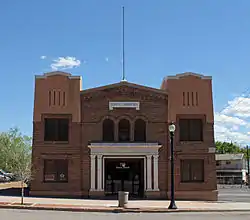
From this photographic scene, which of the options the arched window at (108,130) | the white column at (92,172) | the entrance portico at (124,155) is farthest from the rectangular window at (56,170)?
the arched window at (108,130)

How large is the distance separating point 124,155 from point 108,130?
2429mm

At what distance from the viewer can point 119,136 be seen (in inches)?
1339

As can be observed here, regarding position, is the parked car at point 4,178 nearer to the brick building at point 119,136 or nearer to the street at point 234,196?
the brick building at point 119,136

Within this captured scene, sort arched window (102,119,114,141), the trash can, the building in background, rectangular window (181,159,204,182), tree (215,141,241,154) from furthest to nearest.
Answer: tree (215,141,241,154)
the building in background
arched window (102,119,114,141)
rectangular window (181,159,204,182)
the trash can

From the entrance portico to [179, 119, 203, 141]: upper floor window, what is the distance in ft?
8.16

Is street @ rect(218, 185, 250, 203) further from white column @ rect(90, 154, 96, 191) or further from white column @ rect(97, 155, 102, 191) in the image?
white column @ rect(90, 154, 96, 191)

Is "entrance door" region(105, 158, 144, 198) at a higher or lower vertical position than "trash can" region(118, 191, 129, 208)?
higher

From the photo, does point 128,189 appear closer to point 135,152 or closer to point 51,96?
point 135,152

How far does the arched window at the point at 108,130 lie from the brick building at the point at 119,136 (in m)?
0.08

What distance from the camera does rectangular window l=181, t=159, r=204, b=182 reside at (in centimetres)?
3381

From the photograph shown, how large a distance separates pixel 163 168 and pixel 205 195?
3.87 metres

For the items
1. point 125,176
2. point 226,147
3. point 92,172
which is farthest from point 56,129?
point 226,147

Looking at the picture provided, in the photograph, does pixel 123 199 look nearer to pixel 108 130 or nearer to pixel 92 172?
pixel 92 172

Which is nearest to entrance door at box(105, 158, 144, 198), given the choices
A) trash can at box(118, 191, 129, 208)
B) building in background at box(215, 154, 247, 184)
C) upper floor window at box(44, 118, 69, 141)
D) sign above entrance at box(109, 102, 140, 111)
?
upper floor window at box(44, 118, 69, 141)
